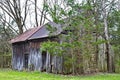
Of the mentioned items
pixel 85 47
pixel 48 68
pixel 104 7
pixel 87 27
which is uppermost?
pixel 104 7

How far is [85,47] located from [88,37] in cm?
85

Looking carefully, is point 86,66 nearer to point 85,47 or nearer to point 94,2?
point 85,47

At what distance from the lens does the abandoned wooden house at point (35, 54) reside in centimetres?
2617

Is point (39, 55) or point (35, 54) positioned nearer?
point (39, 55)

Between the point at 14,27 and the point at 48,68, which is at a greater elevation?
the point at 14,27

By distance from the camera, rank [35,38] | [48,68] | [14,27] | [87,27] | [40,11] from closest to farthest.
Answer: [87,27], [48,68], [35,38], [40,11], [14,27]

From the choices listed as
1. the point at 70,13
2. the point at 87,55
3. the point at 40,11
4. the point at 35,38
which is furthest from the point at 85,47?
the point at 40,11

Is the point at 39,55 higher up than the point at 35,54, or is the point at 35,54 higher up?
the point at 35,54

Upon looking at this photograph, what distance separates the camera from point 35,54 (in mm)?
29766

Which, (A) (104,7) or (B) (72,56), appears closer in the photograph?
(B) (72,56)

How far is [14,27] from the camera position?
5041 centimetres

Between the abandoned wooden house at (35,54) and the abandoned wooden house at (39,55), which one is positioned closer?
the abandoned wooden house at (39,55)

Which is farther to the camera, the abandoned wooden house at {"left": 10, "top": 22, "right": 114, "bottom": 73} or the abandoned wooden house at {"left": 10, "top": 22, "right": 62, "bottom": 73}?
the abandoned wooden house at {"left": 10, "top": 22, "right": 62, "bottom": 73}

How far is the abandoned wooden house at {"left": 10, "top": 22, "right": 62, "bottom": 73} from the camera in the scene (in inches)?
1030
